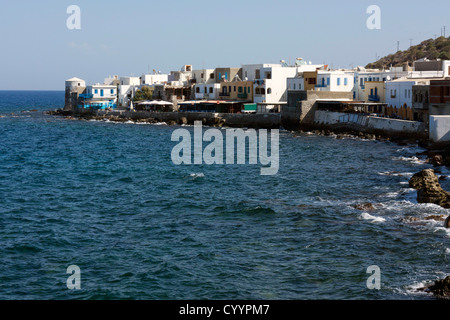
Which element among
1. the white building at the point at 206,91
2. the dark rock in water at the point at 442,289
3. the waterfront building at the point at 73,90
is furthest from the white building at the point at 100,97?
the dark rock in water at the point at 442,289

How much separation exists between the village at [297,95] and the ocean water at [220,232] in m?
11.0

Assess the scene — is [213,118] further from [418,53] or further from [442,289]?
[418,53]

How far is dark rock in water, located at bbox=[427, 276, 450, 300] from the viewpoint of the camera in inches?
757

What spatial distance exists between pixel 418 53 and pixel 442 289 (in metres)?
145

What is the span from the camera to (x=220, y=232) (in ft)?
91.7

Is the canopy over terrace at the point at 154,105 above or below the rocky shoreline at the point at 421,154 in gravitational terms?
above

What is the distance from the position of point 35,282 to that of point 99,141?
5371 centimetres

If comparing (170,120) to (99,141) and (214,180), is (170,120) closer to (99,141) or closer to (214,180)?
(99,141)

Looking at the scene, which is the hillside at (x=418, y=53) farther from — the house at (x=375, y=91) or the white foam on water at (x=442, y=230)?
the white foam on water at (x=442, y=230)

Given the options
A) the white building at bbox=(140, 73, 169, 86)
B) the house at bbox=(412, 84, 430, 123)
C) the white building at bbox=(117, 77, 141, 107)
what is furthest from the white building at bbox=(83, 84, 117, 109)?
the house at bbox=(412, 84, 430, 123)

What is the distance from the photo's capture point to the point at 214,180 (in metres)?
43.4

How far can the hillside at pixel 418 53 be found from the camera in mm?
150750

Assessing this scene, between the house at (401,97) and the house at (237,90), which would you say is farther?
the house at (237,90)
